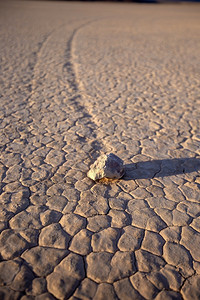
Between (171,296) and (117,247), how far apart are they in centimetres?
49

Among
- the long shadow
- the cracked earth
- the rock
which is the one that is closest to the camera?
A: the cracked earth

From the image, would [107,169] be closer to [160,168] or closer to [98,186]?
[98,186]

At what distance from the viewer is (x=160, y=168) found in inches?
112

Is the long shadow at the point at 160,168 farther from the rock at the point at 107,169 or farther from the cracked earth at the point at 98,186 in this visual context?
the rock at the point at 107,169

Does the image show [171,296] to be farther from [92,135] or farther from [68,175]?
[92,135]

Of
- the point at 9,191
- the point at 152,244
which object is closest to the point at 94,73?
the point at 9,191

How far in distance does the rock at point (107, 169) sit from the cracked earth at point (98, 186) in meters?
0.09

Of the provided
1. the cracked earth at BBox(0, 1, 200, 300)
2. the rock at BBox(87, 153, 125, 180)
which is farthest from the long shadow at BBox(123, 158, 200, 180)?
the rock at BBox(87, 153, 125, 180)

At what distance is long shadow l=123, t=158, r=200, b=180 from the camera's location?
108 inches

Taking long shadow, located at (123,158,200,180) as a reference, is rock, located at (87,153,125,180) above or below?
above

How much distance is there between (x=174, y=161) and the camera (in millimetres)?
2953

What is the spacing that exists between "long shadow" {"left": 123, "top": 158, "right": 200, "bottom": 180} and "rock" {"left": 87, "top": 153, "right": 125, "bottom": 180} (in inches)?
5.5

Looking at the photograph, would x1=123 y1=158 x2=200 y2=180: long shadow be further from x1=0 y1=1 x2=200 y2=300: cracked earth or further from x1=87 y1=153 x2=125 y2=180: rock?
x1=87 y1=153 x2=125 y2=180: rock

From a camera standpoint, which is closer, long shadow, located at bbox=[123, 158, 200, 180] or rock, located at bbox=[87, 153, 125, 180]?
rock, located at bbox=[87, 153, 125, 180]
